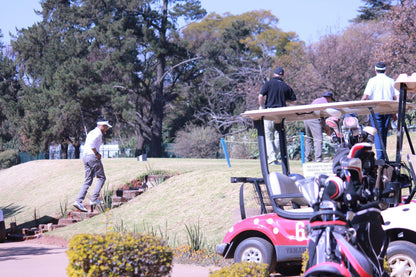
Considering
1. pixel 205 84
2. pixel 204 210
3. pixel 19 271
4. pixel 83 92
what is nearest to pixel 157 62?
pixel 205 84

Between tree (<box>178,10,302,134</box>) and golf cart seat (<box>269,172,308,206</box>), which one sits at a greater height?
tree (<box>178,10,302,134</box>)

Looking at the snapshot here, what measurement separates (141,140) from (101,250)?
132 ft

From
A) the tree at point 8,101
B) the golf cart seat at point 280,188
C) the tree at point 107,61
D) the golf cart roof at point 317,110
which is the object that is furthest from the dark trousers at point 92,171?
the tree at point 8,101

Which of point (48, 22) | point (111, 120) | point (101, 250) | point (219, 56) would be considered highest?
point (48, 22)

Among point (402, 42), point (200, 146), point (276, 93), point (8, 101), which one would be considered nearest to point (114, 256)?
point (276, 93)

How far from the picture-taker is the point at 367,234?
4.74m

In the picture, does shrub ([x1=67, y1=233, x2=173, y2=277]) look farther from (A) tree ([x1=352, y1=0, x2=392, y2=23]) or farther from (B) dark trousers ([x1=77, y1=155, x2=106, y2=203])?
(A) tree ([x1=352, y1=0, x2=392, y2=23])

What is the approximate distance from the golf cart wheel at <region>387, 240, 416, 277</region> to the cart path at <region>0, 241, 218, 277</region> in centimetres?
206

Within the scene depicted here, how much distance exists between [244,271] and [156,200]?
27.7 feet

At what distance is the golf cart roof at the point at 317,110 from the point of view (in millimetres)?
7270

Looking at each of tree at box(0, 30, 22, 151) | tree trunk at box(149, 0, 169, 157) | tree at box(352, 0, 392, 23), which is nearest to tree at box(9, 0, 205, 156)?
tree trunk at box(149, 0, 169, 157)

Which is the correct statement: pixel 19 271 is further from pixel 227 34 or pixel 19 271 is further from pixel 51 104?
pixel 227 34

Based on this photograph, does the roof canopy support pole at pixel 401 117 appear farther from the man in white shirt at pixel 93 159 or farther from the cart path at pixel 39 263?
the man in white shirt at pixel 93 159

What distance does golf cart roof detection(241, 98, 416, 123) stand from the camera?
727 cm
